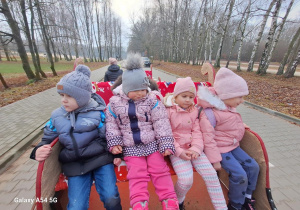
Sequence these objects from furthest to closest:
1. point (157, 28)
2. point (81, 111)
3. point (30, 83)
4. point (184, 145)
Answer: point (157, 28), point (30, 83), point (184, 145), point (81, 111)

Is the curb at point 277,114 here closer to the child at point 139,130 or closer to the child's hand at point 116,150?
the child at point 139,130

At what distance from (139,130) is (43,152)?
0.95 m

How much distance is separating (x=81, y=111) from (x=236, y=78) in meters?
1.86

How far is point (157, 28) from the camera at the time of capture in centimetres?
3039

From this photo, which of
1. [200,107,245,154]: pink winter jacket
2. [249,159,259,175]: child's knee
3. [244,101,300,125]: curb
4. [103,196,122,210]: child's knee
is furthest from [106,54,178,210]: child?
[244,101,300,125]: curb

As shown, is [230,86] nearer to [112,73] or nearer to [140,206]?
[140,206]

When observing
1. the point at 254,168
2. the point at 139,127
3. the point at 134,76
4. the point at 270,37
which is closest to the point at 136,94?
the point at 134,76

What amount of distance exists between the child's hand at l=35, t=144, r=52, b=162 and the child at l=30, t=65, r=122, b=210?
0.05 metres

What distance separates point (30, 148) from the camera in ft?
11.1

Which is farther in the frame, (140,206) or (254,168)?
(254,168)

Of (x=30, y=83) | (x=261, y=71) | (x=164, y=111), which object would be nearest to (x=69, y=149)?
(x=164, y=111)

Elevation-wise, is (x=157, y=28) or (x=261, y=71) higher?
(x=157, y=28)

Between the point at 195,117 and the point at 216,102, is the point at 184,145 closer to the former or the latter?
the point at 195,117

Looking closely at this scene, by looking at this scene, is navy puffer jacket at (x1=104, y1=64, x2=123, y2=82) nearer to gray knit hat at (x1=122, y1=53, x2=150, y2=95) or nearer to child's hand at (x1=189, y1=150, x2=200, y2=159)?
gray knit hat at (x1=122, y1=53, x2=150, y2=95)
